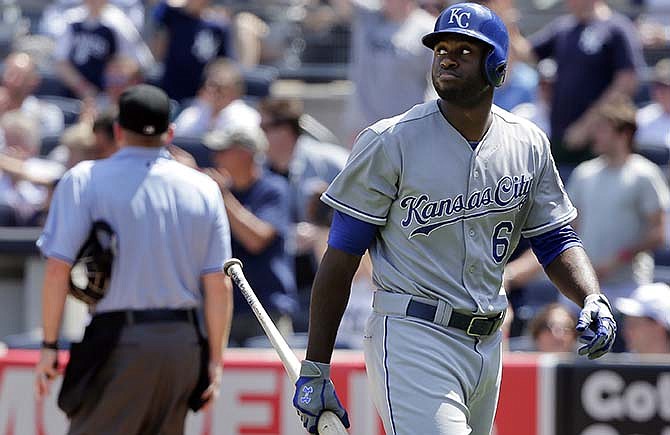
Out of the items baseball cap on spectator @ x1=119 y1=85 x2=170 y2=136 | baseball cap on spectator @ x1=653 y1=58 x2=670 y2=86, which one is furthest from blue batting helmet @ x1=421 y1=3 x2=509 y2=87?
baseball cap on spectator @ x1=653 y1=58 x2=670 y2=86

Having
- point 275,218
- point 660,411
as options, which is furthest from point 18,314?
point 660,411

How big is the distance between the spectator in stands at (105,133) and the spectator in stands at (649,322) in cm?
276

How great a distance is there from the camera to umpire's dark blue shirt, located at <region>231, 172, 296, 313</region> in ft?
25.9

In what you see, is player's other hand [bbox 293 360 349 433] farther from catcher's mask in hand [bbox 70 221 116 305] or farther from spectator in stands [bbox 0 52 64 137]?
spectator in stands [bbox 0 52 64 137]

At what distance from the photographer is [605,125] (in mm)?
7996

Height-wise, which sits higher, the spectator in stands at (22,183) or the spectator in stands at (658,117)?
the spectator in stands at (658,117)

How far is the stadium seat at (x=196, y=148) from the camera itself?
9539 mm

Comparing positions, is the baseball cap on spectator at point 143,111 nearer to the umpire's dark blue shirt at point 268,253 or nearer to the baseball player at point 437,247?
the baseball player at point 437,247

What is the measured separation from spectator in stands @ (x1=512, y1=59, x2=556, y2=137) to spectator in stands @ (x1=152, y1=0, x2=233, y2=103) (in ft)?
7.94

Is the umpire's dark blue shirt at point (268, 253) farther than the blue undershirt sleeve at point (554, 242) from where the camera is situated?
Yes

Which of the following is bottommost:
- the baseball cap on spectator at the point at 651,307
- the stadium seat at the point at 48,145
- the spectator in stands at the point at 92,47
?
the baseball cap on spectator at the point at 651,307

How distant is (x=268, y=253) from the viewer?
791 cm

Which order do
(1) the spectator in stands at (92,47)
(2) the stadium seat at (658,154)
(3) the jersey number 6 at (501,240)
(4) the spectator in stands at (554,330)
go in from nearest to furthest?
1. (3) the jersey number 6 at (501,240)
2. (4) the spectator in stands at (554,330)
3. (2) the stadium seat at (658,154)
4. (1) the spectator in stands at (92,47)

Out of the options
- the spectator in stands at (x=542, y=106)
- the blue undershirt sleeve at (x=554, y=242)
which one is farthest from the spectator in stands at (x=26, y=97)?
the blue undershirt sleeve at (x=554, y=242)
